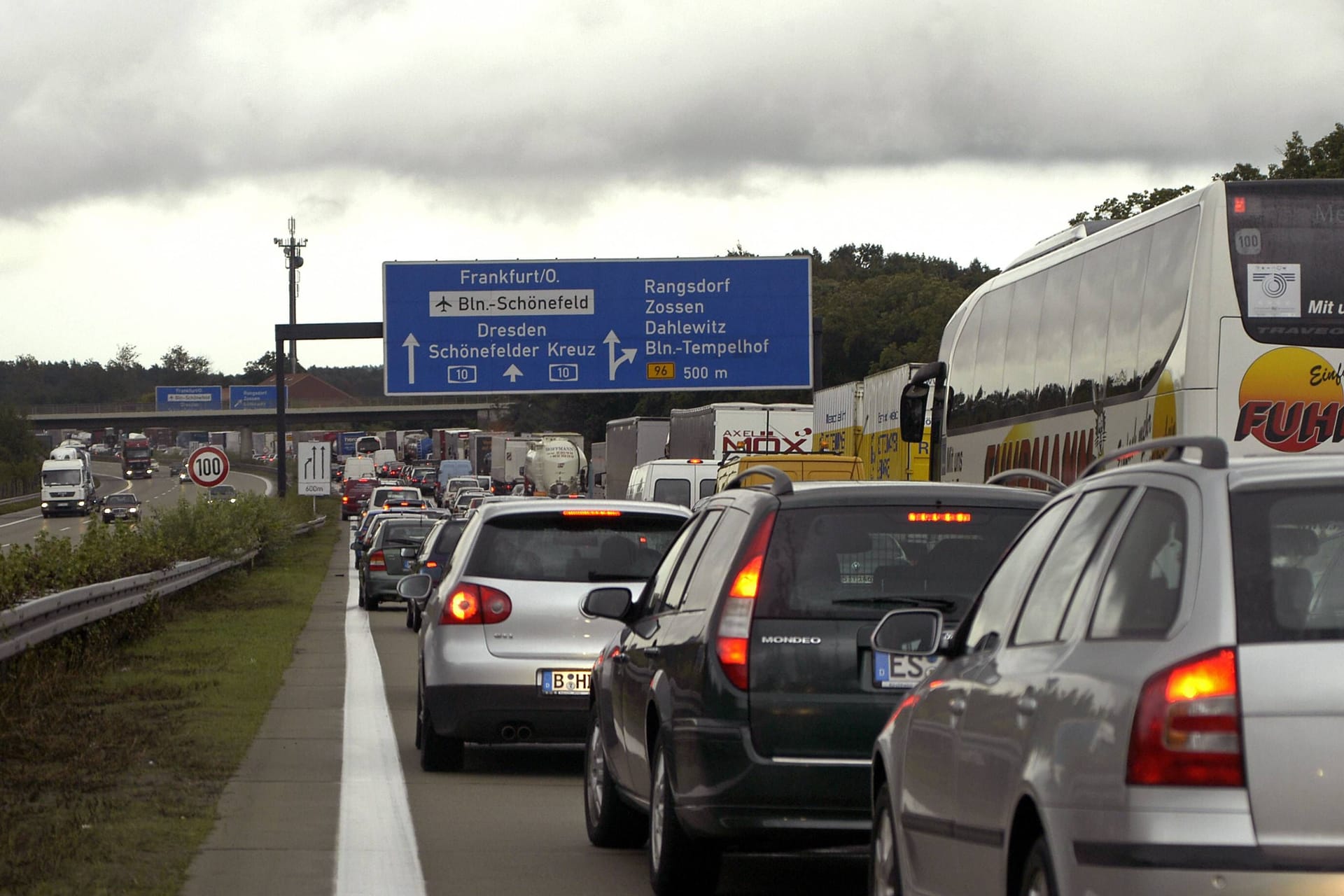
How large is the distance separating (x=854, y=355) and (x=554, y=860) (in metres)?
102

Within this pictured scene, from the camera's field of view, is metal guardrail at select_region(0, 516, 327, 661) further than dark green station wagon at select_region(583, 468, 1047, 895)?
Yes

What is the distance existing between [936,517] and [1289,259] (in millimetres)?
6713

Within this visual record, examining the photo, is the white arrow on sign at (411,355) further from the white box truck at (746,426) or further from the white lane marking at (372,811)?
the white lane marking at (372,811)

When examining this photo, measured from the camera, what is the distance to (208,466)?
3769cm

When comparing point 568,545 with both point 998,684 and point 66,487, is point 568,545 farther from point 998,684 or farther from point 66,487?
point 66,487

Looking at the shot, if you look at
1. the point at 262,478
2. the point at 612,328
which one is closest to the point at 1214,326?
the point at 612,328

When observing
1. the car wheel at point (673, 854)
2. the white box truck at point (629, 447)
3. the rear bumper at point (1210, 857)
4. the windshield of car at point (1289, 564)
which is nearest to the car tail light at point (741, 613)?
the car wheel at point (673, 854)

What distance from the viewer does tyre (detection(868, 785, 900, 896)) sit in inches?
243

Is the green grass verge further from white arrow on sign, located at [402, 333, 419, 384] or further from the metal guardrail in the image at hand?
white arrow on sign, located at [402, 333, 419, 384]

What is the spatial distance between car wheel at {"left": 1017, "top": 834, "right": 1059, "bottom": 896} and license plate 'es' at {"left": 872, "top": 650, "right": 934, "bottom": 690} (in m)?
2.53

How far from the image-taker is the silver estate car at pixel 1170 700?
4.06 m

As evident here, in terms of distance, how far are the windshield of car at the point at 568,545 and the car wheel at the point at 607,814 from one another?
2.45 metres

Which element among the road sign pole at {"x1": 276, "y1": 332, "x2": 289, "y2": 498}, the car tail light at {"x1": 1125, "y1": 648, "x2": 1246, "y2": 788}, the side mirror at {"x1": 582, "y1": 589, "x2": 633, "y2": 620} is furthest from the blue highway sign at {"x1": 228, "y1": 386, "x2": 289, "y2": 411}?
the car tail light at {"x1": 1125, "y1": 648, "x2": 1246, "y2": 788}

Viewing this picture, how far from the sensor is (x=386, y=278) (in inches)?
1549
